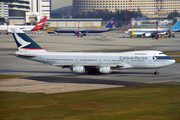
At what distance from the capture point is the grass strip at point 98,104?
2864cm

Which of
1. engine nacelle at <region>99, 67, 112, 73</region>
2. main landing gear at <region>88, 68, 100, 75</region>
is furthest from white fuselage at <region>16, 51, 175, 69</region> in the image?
main landing gear at <region>88, 68, 100, 75</region>

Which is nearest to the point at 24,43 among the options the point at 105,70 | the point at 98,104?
the point at 105,70

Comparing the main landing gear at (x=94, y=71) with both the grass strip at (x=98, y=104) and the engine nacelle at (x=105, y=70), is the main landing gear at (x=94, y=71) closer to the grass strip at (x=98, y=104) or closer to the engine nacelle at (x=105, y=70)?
the engine nacelle at (x=105, y=70)

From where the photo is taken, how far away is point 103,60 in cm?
5688

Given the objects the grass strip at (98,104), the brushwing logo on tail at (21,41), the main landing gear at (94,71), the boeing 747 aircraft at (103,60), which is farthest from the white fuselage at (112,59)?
the grass strip at (98,104)

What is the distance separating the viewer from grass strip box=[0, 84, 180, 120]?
28638mm

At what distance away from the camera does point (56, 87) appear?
44688 millimetres

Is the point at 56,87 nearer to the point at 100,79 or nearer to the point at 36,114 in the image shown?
the point at 100,79

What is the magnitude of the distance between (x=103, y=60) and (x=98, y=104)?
938 inches

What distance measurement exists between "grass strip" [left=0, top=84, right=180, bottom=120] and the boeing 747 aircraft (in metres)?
12.6

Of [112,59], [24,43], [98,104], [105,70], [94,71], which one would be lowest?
[98,104]

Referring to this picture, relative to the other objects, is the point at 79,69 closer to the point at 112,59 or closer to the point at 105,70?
the point at 105,70

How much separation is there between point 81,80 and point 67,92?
402 inches

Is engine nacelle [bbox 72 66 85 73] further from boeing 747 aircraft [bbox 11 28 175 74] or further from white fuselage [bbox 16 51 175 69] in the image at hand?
white fuselage [bbox 16 51 175 69]
